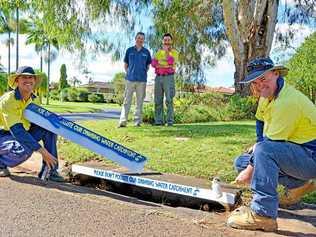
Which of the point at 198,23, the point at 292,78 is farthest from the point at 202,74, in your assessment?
the point at 292,78

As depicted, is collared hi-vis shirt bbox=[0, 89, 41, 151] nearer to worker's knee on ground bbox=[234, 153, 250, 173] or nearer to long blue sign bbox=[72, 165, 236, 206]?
long blue sign bbox=[72, 165, 236, 206]

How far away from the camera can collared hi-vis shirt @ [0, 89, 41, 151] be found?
6.15 meters

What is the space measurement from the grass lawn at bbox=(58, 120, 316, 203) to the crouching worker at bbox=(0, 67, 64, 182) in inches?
44.3

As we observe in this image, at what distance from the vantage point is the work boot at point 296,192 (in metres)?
4.98

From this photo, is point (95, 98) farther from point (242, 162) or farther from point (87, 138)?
point (242, 162)

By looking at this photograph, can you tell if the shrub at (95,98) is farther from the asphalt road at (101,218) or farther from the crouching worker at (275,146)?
the crouching worker at (275,146)

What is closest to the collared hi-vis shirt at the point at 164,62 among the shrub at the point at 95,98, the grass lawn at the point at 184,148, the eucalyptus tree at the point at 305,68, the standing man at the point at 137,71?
the standing man at the point at 137,71

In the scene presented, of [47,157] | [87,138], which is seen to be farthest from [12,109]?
[87,138]

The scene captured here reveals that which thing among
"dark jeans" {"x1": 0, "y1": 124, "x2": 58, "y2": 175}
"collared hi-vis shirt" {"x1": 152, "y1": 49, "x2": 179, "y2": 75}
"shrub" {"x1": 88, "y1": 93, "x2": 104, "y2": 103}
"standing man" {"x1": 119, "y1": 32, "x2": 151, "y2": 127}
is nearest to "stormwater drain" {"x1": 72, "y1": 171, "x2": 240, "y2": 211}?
"dark jeans" {"x1": 0, "y1": 124, "x2": 58, "y2": 175}

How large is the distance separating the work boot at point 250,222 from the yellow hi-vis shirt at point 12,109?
2.94m

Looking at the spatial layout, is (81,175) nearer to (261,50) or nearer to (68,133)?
(68,133)

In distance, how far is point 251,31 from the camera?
1852cm

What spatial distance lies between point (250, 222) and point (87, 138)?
2410 millimetres

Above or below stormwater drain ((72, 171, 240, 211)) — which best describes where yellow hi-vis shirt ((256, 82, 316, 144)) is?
above
